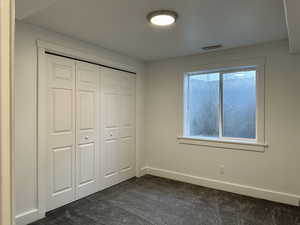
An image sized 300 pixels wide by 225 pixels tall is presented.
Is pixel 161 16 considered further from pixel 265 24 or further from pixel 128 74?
pixel 128 74

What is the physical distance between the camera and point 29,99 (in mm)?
2402

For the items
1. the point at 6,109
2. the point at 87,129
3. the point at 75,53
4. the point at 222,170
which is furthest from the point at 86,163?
the point at 6,109

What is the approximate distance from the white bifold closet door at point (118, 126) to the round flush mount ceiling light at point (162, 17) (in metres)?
1.40

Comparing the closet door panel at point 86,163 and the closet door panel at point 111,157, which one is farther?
the closet door panel at point 111,157

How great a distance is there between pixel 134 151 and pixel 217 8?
113 inches

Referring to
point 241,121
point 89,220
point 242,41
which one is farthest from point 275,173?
point 89,220

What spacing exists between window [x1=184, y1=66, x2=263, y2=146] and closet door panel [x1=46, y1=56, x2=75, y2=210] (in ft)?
6.60

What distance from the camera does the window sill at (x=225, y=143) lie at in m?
3.12

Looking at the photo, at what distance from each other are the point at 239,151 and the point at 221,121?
574mm

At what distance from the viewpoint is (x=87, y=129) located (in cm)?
312

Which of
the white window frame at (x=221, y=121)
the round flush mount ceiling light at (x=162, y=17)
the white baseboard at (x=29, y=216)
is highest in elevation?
the round flush mount ceiling light at (x=162, y=17)

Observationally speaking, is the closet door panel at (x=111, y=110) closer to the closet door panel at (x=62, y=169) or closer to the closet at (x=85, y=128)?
the closet at (x=85, y=128)

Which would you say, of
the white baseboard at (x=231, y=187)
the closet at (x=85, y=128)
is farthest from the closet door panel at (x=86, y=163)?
the white baseboard at (x=231, y=187)

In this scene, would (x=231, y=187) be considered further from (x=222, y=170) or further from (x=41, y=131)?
(x=41, y=131)
